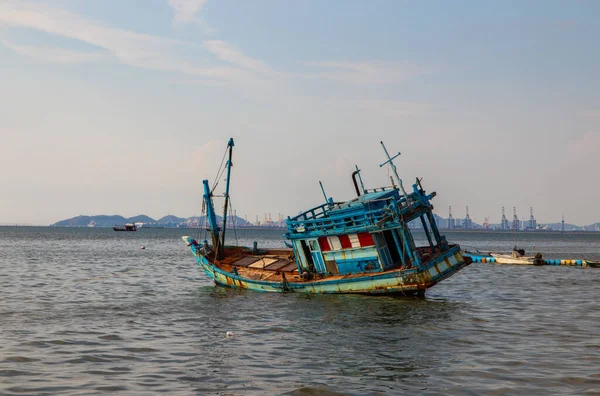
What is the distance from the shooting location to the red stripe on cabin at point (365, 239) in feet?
98.3

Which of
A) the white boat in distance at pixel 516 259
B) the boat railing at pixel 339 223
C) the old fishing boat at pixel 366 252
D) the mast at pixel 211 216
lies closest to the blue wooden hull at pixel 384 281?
the old fishing boat at pixel 366 252

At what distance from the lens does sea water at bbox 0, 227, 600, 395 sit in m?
15.8

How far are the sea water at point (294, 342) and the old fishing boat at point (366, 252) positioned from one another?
2.77 ft

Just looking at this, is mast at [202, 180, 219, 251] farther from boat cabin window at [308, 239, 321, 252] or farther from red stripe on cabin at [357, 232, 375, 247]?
red stripe on cabin at [357, 232, 375, 247]

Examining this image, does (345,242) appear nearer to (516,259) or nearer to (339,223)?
(339,223)

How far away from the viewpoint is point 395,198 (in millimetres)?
31141

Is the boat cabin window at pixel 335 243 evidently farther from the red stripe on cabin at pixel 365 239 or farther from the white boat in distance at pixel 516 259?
the white boat in distance at pixel 516 259

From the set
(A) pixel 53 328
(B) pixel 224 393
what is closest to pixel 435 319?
(B) pixel 224 393

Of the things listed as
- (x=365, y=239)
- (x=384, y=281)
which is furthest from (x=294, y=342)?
(x=365, y=239)

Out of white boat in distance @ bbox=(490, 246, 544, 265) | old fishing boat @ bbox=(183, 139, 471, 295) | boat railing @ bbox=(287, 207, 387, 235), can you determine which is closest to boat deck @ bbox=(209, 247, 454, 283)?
old fishing boat @ bbox=(183, 139, 471, 295)

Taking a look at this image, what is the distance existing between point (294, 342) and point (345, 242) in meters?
10.5

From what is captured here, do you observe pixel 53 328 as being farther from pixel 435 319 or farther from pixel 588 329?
pixel 588 329

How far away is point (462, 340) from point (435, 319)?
172 inches

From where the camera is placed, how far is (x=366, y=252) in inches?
1194
